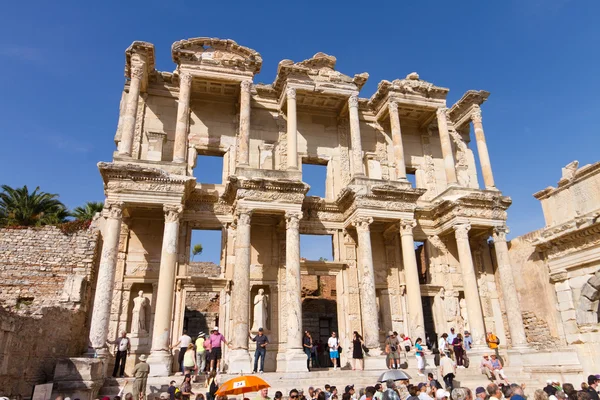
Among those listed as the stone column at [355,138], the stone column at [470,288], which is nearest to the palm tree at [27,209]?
the stone column at [355,138]

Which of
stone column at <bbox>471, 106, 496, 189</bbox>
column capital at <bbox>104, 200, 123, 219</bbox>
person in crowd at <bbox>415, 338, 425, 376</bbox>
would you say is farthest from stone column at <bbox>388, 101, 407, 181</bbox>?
column capital at <bbox>104, 200, 123, 219</bbox>

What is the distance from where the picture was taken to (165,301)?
1471cm

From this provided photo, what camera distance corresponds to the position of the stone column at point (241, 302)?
14.1m

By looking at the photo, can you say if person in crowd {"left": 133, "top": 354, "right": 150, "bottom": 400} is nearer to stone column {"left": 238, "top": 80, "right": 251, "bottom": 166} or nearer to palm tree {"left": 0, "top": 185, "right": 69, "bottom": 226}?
stone column {"left": 238, "top": 80, "right": 251, "bottom": 166}

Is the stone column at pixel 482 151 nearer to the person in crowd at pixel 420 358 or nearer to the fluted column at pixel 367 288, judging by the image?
the fluted column at pixel 367 288

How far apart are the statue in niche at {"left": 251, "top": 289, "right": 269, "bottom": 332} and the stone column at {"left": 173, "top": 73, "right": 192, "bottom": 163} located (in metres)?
5.70

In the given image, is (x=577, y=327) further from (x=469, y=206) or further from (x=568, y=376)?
(x=469, y=206)

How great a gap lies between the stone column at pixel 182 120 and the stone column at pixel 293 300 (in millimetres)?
4505

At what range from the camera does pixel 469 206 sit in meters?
18.6

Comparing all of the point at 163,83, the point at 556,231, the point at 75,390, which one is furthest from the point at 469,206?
the point at 75,390

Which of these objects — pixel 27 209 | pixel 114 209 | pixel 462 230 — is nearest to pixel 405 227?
pixel 462 230

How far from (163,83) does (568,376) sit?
60.7 feet

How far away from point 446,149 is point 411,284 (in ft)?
21.1

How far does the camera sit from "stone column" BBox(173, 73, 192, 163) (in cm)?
1672
